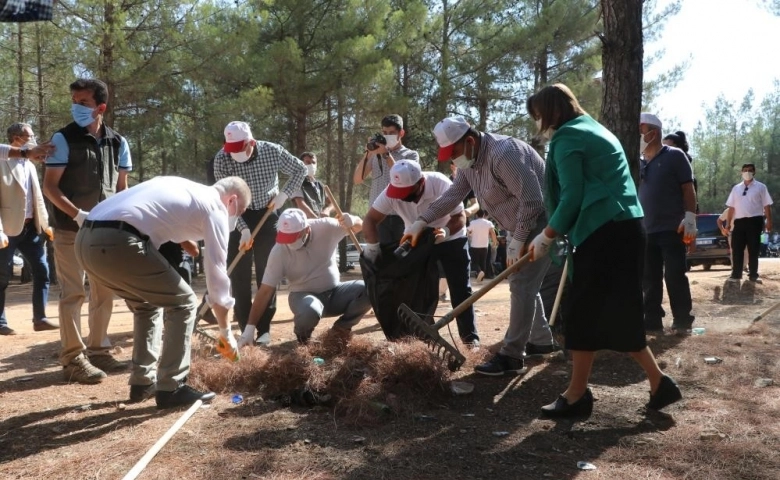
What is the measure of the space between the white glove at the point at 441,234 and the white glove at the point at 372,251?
0.41 m

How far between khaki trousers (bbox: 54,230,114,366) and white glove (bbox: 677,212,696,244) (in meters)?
4.38

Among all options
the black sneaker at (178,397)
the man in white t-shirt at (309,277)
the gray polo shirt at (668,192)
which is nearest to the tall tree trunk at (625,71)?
the gray polo shirt at (668,192)

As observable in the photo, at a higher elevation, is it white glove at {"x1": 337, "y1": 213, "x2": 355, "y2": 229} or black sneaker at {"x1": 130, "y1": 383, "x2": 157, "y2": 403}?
white glove at {"x1": 337, "y1": 213, "x2": 355, "y2": 229}

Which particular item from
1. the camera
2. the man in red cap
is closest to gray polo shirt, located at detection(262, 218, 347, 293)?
the man in red cap

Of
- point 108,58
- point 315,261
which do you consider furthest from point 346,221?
point 108,58

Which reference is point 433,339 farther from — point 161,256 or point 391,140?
point 391,140

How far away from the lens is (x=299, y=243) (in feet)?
17.5

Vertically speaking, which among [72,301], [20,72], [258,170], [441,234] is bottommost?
[72,301]

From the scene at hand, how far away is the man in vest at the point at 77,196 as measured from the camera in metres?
4.36

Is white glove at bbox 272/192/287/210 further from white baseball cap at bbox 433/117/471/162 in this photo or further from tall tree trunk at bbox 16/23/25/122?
tall tree trunk at bbox 16/23/25/122

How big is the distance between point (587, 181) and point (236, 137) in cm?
316

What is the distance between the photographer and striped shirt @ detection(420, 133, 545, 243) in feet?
13.0

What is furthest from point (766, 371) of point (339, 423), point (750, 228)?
point (750, 228)

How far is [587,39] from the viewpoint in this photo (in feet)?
65.1
